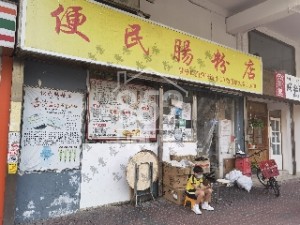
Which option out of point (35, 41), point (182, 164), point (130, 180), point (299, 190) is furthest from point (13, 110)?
point (299, 190)


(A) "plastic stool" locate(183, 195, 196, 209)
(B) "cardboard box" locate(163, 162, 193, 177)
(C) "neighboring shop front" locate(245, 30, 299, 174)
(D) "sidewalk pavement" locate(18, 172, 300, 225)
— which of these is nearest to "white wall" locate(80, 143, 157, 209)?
(D) "sidewalk pavement" locate(18, 172, 300, 225)

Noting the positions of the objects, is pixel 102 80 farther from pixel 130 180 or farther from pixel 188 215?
pixel 188 215

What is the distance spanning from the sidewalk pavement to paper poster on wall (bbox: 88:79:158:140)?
191 centimetres

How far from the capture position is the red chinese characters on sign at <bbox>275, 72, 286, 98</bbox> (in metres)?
11.0

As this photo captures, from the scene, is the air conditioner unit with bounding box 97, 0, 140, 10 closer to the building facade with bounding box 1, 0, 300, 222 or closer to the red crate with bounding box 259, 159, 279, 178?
the building facade with bounding box 1, 0, 300, 222

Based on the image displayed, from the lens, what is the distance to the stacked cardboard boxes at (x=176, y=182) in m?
7.58

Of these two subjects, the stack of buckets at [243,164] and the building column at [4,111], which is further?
the stack of buckets at [243,164]

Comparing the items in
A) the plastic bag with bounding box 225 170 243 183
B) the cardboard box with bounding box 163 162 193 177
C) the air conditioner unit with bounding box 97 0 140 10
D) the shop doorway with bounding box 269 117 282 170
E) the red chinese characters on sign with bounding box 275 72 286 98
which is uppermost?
the air conditioner unit with bounding box 97 0 140 10

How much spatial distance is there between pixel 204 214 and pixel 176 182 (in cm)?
116

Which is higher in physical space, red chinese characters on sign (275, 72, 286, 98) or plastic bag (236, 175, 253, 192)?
red chinese characters on sign (275, 72, 286, 98)

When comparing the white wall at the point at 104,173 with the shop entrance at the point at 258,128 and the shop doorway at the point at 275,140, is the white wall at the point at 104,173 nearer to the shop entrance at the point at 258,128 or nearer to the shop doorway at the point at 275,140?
the shop entrance at the point at 258,128

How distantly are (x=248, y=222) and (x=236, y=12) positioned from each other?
8.75 m

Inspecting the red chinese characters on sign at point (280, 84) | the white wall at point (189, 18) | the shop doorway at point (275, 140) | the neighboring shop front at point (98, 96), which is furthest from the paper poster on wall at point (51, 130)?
the shop doorway at point (275, 140)

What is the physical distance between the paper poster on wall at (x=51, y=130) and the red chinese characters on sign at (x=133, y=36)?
179 centimetres
